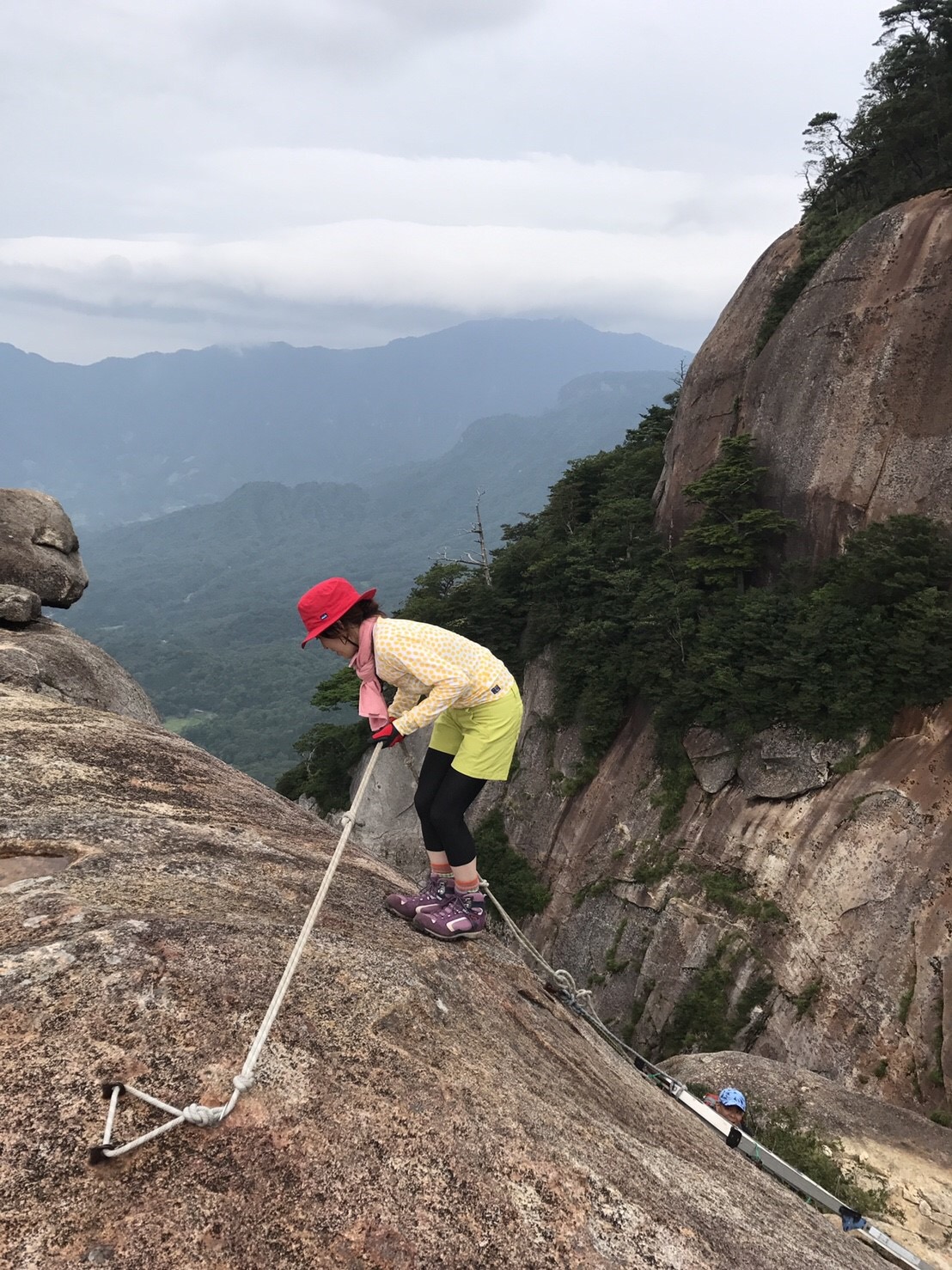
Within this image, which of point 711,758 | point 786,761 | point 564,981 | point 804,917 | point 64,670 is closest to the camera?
point 564,981

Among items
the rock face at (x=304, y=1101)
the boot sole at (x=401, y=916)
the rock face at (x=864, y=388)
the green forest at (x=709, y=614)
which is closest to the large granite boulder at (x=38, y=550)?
the rock face at (x=304, y=1101)

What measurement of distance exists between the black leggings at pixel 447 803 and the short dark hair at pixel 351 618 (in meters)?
1.09

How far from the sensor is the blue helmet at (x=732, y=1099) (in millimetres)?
7605

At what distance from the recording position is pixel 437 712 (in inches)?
184

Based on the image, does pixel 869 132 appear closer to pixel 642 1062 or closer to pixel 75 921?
pixel 642 1062

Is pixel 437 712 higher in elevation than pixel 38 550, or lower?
higher

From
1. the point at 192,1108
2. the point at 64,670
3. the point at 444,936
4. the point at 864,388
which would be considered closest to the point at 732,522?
the point at 864,388

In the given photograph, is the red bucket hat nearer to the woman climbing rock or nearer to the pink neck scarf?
the woman climbing rock

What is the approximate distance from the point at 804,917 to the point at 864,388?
1314 centimetres

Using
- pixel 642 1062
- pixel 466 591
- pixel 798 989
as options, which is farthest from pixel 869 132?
pixel 642 1062

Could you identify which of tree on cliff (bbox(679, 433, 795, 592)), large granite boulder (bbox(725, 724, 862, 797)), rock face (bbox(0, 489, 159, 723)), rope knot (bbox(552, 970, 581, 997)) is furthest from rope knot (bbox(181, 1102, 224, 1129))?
tree on cliff (bbox(679, 433, 795, 592))

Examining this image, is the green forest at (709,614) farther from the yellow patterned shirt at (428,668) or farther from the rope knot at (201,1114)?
the rope knot at (201,1114)

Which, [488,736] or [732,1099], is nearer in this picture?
[488,736]

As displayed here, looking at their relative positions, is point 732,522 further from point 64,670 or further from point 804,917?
point 64,670
